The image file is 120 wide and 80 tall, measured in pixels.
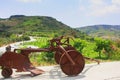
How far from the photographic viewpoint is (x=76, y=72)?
13.2m

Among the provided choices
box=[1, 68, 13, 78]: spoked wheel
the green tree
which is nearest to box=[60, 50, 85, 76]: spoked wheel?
box=[1, 68, 13, 78]: spoked wheel

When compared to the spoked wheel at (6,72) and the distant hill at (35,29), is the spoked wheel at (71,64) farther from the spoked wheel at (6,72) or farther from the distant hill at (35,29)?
the distant hill at (35,29)

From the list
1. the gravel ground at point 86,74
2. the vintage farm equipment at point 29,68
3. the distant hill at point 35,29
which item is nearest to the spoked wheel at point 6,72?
the vintage farm equipment at point 29,68

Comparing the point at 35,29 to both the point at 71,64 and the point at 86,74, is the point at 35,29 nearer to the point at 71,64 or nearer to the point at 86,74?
the point at 86,74

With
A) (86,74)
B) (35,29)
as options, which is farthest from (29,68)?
(35,29)

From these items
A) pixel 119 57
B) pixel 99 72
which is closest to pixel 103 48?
pixel 119 57

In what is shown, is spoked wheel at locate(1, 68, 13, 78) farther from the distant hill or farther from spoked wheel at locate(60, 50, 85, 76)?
the distant hill

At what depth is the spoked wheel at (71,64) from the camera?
42.9 ft

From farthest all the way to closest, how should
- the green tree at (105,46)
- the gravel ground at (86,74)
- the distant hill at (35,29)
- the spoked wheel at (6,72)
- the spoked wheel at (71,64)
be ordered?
the distant hill at (35,29) → the green tree at (105,46) → the spoked wheel at (6,72) → the spoked wheel at (71,64) → the gravel ground at (86,74)

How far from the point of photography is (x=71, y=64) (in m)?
13.1

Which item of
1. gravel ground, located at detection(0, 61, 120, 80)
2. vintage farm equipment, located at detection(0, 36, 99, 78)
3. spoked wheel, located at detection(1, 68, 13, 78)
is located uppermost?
vintage farm equipment, located at detection(0, 36, 99, 78)

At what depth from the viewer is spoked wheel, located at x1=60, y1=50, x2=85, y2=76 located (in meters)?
13.1

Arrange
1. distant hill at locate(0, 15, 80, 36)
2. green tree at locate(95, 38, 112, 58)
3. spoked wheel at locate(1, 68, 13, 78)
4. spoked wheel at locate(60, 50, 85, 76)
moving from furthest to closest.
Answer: distant hill at locate(0, 15, 80, 36), green tree at locate(95, 38, 112, 58), spoked wheel at locate(1, 68, 13, 78), spoked wheel at locate(60, 50, 85, 76)

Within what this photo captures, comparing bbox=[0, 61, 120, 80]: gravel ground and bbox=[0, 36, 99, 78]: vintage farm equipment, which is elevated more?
bbox=[0, 36, 99, 78]: vintage farm equipment
